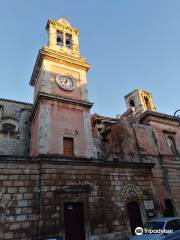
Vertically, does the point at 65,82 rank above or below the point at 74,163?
above

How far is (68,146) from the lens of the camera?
13805mm

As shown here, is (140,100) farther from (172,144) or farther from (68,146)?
(68,146)

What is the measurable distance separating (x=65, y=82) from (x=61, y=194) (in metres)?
8.89

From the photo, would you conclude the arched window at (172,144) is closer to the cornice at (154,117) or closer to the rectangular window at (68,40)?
the cornice at (154,117)

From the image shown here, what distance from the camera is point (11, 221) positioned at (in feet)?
31.5

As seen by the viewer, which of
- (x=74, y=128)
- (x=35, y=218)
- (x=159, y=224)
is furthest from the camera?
(x=74, y=128)

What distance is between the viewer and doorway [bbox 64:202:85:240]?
1080 centimetres

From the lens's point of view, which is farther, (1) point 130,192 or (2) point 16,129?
(2) point 16,129

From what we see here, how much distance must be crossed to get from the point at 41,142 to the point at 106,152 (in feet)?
24.2

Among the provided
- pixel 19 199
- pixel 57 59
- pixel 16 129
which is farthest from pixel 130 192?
pixel 57 59

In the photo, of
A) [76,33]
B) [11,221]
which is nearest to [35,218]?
[11,221]

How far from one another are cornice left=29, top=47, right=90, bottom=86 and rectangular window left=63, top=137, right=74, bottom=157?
276 inches

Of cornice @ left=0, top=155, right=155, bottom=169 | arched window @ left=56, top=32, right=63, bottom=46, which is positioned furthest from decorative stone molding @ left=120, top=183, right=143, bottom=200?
arched window @ left=56, top=32, right=63, bottom=46

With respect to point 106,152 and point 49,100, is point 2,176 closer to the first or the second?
point 49,100
